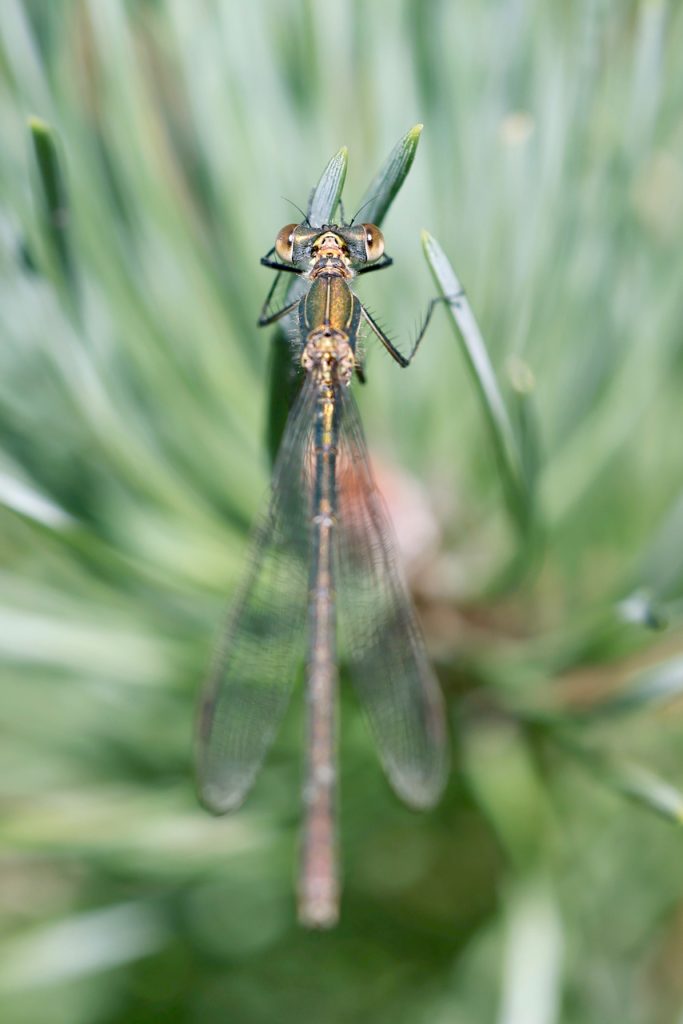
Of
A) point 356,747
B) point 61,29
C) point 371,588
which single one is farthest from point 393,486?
point 61,29

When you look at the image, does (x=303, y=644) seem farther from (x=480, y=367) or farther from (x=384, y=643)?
(x=480, y=367)

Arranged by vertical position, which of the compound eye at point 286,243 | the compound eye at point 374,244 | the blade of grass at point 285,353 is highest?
the compound eye at point 286,243

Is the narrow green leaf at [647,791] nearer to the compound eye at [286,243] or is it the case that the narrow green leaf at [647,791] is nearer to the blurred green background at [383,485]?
the blurred green background at [383,485]

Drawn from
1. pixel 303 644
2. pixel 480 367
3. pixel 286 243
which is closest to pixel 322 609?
pixel 303 644

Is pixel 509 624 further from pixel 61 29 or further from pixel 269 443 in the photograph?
pixel 61 29

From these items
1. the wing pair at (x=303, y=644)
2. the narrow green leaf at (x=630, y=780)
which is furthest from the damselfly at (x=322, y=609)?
the narrow green leaf at (x=630, y=780)

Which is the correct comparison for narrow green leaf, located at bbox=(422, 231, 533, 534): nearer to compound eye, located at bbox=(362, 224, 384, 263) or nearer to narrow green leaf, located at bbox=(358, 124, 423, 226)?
narrow green leaf, located at bbox=(358, 124, 423, 226)

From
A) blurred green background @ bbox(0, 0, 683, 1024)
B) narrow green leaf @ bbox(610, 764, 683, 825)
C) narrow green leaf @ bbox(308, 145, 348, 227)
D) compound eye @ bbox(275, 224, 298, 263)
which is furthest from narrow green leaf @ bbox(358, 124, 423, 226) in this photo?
narrow green leaf @ bbox(610, 764, 683, 825)
